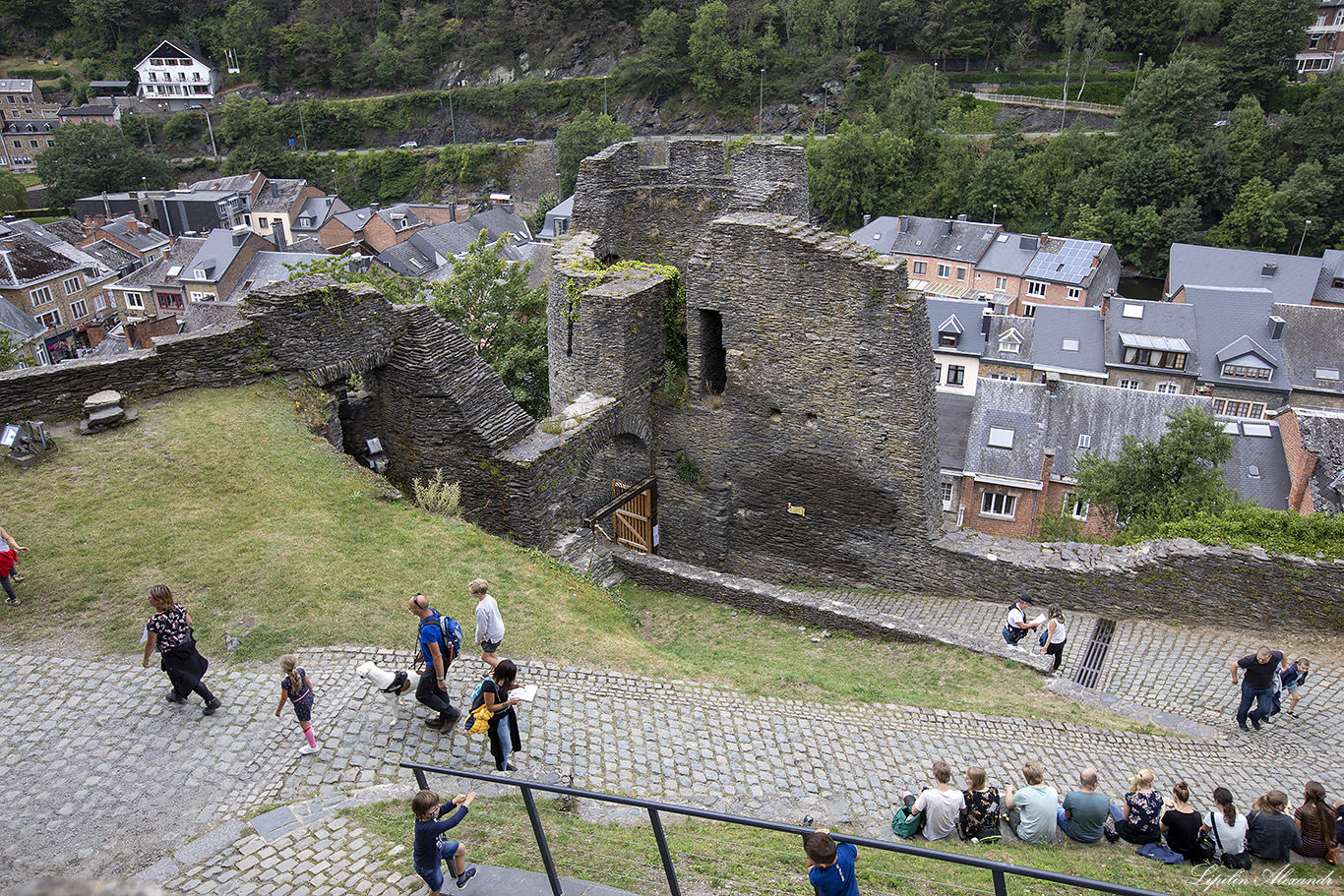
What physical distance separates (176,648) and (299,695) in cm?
124

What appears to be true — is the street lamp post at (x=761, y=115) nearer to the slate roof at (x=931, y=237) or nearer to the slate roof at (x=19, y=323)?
the slate roof at (x=931, y=237)

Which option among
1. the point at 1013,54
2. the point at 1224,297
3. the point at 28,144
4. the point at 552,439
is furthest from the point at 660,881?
the point at 28,144

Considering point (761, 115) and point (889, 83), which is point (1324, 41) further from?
point (761, 115)

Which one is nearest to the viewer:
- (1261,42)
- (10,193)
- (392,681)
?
(392,681)

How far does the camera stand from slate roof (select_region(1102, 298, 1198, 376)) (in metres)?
44.4

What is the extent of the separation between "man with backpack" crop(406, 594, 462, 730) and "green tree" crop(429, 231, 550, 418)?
17082 millimetres

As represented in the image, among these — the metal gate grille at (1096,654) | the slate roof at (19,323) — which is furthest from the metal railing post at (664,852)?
the slate roof at (19,323)

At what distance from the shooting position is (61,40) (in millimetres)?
108812

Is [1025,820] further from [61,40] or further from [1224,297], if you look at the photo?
[61,40]

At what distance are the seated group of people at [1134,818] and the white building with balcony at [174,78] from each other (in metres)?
118

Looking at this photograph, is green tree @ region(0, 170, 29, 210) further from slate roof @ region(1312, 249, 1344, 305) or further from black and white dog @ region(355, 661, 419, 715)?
slate roof @ region(1312, 249, 1344, 305)

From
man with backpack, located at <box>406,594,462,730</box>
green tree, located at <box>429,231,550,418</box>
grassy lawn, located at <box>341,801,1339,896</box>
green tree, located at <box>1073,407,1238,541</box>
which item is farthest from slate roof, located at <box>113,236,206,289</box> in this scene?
grassy lawn, located at <box>341,801,1339,896</box>

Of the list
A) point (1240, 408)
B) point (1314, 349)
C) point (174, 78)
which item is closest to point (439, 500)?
point (1240, 408)

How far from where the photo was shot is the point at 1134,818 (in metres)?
7.64
